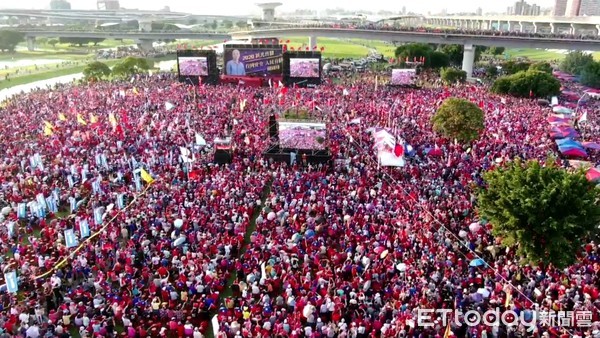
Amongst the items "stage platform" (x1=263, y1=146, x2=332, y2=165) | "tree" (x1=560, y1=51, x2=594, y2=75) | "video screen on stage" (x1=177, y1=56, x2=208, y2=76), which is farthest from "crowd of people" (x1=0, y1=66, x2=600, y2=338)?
"tree" (x1=560, y1=51, x2=594, y2=75)

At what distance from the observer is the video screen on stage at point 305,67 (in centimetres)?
4600

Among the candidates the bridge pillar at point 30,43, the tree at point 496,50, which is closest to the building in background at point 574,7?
the tree at point 496,50

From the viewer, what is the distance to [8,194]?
21.0 m

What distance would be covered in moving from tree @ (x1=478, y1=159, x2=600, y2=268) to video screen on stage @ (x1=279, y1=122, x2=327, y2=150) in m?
11.0

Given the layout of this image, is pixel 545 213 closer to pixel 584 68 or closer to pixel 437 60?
pixel 584 68

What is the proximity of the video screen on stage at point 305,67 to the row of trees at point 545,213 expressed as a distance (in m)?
32.0

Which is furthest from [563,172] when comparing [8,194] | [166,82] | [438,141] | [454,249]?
[166,82]

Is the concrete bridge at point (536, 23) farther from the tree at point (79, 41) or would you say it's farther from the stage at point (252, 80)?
the tree at point (79, 41)

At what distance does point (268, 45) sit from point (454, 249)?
34955 mm

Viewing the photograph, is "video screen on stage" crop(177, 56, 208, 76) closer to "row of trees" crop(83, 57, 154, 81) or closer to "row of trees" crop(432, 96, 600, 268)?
"row of trees" crop(83, 57, 154, 81)

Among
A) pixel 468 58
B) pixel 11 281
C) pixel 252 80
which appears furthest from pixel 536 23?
pixel 11 281

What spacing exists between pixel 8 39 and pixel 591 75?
93118 mm

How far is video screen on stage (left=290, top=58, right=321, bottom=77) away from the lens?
151ft

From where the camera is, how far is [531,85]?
45.3 metres
